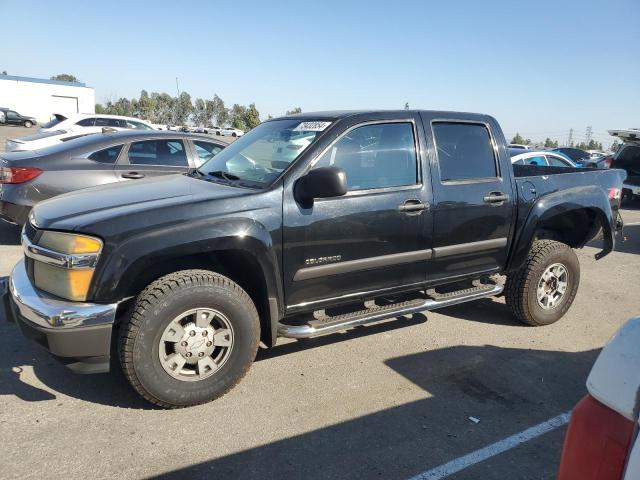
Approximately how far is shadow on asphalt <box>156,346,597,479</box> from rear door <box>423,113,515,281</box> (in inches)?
31.2

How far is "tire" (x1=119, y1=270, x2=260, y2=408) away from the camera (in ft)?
9.80

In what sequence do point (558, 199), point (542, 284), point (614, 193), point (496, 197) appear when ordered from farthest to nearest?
1. point (614, 193)
2. point (542, 284)
3. point (558, 199)
4. point (496, 197)

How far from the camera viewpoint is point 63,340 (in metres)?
2.86

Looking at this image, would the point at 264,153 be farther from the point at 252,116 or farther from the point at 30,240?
the point at 252,116

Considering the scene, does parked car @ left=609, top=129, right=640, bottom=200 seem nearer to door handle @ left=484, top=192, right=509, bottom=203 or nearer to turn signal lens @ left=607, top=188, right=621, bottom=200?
turn signal lens @ left=607, top=188, right=621, bottom=200

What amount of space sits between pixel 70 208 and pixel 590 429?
3.07 meters

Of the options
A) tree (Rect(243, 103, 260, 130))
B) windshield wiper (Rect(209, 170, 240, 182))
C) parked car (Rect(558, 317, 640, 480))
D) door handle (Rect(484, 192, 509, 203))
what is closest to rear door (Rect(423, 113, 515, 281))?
door handle (Rect(484, 192, 509, 203))

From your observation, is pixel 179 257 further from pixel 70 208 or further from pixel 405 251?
pixel 405 251

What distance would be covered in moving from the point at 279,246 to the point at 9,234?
5.76 meters

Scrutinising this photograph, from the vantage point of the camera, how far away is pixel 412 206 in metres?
3.85

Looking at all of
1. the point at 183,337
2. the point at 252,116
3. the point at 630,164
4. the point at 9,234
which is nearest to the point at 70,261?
the point at 183,337

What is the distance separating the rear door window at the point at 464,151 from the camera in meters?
4.17

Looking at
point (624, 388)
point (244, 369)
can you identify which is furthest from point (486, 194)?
point (624, 388)

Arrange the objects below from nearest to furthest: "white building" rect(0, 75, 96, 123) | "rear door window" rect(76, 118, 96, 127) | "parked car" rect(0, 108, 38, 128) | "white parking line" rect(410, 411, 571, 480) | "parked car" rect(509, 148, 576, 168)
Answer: "white parking line" rect(410, 411, 571, 480) → "parked car" rect(509, 148, 576, 168) → "rear door window" rect(76, 118, 96, 127) → "parked car" rect(0, 108, 38, 128) → "white building" rect(0, 75, 96, 123)
